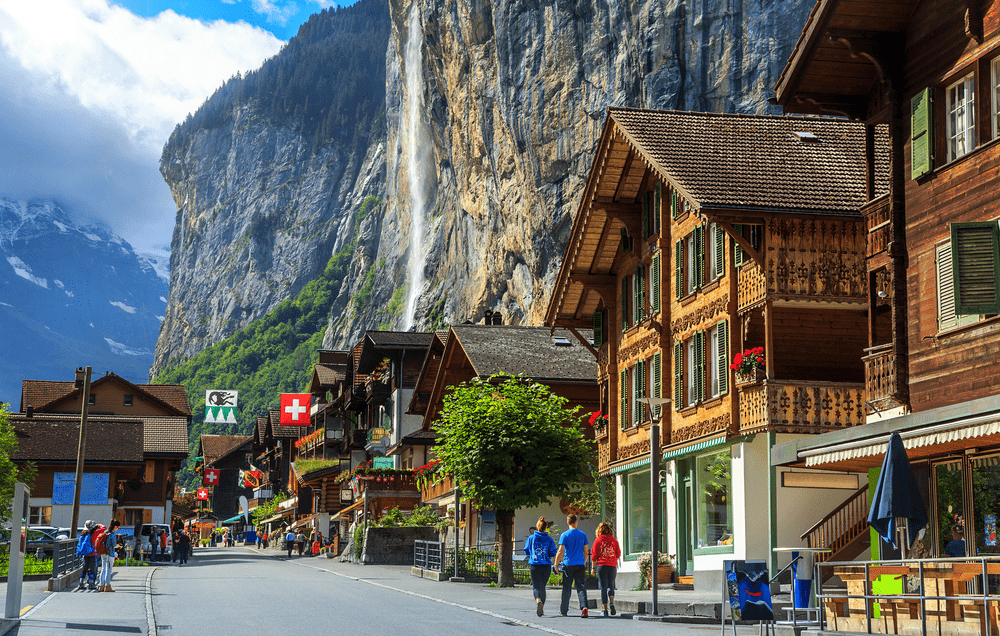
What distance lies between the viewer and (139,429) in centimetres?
6109

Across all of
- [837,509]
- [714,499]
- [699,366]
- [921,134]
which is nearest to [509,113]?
[699,366]

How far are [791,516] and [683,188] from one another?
7198mm

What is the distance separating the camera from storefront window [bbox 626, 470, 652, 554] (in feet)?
106

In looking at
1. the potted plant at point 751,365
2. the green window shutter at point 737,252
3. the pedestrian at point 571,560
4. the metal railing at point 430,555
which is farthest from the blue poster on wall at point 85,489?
the pedestrian at point 571,560

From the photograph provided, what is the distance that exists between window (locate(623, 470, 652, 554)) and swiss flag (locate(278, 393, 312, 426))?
34.8 m

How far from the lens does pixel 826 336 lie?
25547 millimetres

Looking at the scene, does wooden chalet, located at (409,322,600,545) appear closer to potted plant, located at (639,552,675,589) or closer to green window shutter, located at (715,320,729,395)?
potted plant, located at (639,552,675,589)

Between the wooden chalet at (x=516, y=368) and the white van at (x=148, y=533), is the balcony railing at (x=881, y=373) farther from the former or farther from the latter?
the white van at (x=148, y=533)

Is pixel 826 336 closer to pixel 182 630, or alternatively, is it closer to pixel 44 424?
pixel 182 630

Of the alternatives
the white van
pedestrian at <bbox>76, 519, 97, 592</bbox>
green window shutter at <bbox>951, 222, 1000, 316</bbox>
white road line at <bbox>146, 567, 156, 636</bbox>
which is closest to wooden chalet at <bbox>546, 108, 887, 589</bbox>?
green window shutter at <bbox>951, 222, 1000, 316</bbox>

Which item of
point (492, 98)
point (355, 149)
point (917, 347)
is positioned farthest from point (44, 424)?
point (355, 149)

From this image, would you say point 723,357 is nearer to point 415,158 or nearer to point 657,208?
point 657,208

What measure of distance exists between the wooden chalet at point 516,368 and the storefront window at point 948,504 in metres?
21.2

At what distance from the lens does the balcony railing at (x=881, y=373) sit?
1935cm
